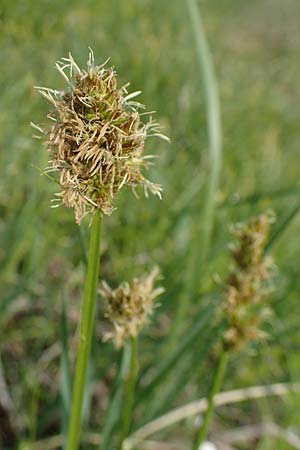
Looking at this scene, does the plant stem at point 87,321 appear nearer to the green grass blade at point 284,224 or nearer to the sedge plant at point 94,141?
the sedge plant at point 94,141

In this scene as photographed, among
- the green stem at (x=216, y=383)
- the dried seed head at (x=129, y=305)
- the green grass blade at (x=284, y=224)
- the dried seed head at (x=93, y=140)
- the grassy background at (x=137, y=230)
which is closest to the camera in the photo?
the dried seed head at (x=93, y=140)

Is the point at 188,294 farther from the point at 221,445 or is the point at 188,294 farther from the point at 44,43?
the point at 44,43

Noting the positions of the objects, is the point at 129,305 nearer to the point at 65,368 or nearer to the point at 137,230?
the point at 65,368

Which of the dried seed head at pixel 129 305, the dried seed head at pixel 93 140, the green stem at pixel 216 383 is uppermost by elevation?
the dried seed head at pixel 93 140

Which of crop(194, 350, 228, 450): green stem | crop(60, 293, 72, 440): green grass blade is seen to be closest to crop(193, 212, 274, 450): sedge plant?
crop(194, 350, 228, 450): green stem

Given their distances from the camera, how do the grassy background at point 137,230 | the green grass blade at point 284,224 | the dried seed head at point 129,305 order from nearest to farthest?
1. the dried seed head at point 129,305
2. the green grass blade at point 284,224
3. the grassy background at point 137,230

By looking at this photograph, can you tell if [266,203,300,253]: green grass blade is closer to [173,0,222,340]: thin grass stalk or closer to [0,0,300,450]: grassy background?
[0,0,300,450]: grassy background

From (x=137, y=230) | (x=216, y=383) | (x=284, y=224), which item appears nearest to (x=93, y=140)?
(x=216, y=383)

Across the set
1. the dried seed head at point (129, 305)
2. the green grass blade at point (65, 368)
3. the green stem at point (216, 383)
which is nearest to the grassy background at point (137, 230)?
the green grass blade at point (65, 368)
